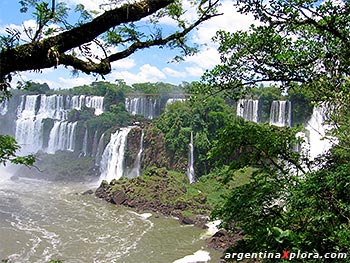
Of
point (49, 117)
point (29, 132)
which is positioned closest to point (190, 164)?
point (49, 117)

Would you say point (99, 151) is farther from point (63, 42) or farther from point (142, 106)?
point (63, 42)

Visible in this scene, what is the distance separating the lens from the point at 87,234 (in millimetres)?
14984

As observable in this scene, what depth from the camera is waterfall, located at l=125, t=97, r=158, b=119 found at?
3616 centimetres

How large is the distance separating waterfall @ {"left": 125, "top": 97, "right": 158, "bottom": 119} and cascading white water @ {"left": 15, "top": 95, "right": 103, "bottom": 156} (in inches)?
125

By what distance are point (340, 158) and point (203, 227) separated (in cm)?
1151

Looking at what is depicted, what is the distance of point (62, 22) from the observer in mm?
3146

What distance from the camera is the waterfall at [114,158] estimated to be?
27295mm

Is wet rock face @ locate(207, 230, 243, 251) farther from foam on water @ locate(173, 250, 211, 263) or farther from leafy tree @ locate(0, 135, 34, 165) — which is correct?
leafy tree @ locate(0, 135, 34, 165)

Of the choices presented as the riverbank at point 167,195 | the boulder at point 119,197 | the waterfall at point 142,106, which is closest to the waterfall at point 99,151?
the waterfall at point 142,106

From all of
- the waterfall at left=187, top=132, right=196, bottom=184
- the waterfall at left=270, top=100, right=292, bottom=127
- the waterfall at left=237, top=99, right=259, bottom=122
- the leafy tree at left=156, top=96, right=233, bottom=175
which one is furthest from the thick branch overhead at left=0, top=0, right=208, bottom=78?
the waterfall at left=237, top=99, right=259, bottom=122

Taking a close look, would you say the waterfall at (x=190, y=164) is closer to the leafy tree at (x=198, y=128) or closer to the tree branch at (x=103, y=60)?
the leafy tree at (x=198, y=128)

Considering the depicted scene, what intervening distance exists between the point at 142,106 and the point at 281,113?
50.3 feet

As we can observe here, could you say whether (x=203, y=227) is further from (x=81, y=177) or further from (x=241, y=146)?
(x=81, y=177)

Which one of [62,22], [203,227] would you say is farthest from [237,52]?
[203,227]
